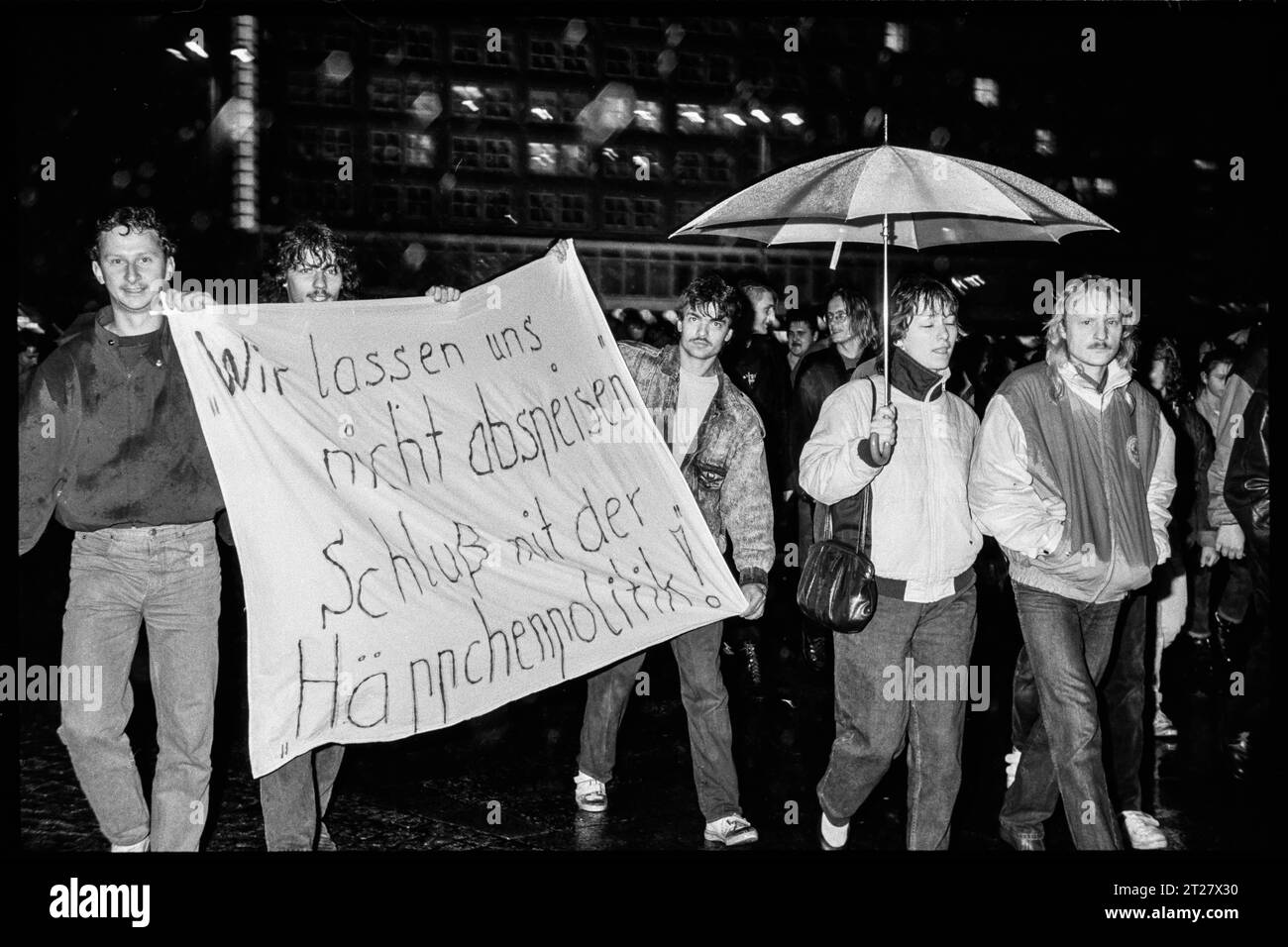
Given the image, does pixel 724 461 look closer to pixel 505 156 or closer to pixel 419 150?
pixel 419 150

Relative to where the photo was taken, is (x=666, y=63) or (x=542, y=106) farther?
(x=666, y=63)

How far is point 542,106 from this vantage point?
111ft

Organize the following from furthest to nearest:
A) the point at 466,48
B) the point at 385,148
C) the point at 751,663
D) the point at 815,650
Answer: the point at 466,48, the point at 385,148, the point at 751,663, the point at 815,650

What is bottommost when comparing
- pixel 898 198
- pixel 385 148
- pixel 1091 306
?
pixel 1091 306

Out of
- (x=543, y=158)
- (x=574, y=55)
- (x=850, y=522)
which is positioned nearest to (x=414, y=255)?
(x=543, y=158)

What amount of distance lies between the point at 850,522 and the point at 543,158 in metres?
30.1

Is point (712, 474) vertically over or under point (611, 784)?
over

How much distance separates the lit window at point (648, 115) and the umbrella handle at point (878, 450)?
1247 inches

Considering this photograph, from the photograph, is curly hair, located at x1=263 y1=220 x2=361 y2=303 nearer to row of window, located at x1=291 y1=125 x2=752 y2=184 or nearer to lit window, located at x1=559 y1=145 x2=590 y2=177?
row of window, located at x1=291 y1=125 x2=752 y2=184

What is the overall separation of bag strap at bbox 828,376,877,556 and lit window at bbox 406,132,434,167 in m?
28.7

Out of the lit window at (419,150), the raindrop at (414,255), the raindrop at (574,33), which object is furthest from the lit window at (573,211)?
the raindrop at (414,255)

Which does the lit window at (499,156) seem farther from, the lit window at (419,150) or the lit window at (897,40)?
the lit window at (897,40)

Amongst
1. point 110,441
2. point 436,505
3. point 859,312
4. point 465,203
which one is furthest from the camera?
point 465,203

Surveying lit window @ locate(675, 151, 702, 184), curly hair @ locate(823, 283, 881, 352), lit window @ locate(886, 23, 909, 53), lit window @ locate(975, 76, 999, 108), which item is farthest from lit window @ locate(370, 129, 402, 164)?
curly hair @ locate(823, 283, 881, 352)
